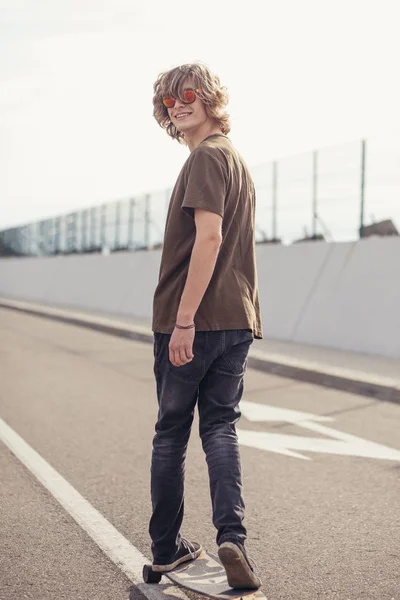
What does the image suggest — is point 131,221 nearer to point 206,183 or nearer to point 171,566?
point 171,566

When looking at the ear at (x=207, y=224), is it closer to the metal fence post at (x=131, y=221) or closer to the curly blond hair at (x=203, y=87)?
the curly blond hair at (x=203, y=87)

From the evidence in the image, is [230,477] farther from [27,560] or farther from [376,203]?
[376,203]

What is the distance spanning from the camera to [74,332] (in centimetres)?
1862

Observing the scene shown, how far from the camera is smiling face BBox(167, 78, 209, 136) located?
352 centimetres

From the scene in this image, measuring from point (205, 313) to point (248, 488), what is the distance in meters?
2.26

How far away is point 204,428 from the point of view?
356 centimetres

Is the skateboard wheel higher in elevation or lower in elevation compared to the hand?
lower

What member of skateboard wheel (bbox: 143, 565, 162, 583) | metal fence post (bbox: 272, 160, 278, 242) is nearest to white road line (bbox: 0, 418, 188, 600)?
skateboard wheel (bbox: 143, 565, 162, 583)

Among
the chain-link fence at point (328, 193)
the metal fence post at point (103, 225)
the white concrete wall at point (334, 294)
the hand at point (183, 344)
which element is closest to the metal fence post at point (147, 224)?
the chain-link fence at point (328, 193)

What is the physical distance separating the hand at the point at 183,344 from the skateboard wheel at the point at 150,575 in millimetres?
912

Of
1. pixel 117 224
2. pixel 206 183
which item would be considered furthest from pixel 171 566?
pixel 117 224

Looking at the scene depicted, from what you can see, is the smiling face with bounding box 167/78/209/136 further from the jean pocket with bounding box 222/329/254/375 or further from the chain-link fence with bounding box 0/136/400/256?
the chain-link fence with bounding box 0/136/400/256

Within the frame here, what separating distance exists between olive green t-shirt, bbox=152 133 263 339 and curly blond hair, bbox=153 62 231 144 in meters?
0.10

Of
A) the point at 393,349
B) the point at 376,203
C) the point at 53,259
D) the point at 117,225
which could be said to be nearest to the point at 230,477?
the point at 393,349
